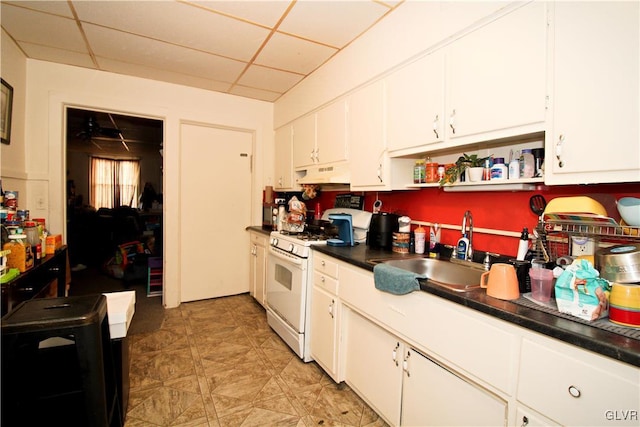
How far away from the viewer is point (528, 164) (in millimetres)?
1397

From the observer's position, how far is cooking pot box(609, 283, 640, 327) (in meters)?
0.87

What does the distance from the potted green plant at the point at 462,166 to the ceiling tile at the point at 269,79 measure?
1.97 m

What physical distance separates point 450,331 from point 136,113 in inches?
136

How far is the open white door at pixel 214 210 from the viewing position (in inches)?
137

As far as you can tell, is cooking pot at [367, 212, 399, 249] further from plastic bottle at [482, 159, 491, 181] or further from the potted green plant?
plastic bottle at [482, 159, 491, 181]

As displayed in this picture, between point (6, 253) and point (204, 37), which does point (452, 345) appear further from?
point (204, 37)

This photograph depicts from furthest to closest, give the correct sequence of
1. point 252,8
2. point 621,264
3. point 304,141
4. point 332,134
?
1. point 304,141
2. point 332,134
3. point 252,8
4. point 621,264

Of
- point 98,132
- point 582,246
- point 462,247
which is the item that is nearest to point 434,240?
point 462,247

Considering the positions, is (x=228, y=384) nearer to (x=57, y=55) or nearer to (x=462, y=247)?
(x=462, y=247)

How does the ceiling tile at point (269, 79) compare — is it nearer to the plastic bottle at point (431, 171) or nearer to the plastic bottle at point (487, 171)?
the plastic bottle at point (431, 171)

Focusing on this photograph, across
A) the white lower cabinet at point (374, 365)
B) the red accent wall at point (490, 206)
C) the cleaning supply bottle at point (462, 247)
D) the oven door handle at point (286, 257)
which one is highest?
the red accent wall at point (490, 206)

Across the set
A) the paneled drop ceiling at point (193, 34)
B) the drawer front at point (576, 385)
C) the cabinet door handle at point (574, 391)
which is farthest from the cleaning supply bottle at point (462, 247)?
the paneled drop ceiling at point (193, 34)

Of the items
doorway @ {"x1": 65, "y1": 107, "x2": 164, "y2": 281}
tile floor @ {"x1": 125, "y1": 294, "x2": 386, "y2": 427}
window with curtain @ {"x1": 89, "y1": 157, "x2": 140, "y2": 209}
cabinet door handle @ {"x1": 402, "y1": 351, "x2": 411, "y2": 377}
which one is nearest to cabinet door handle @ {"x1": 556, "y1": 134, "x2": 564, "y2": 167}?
cabinet door handle @ {"x1": 402, "y1": 351, "x2": 411, "y2": 377}

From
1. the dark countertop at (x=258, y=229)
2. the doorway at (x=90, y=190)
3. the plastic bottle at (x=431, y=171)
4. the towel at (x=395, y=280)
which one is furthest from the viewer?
the doorway at (x=90, y=190)
